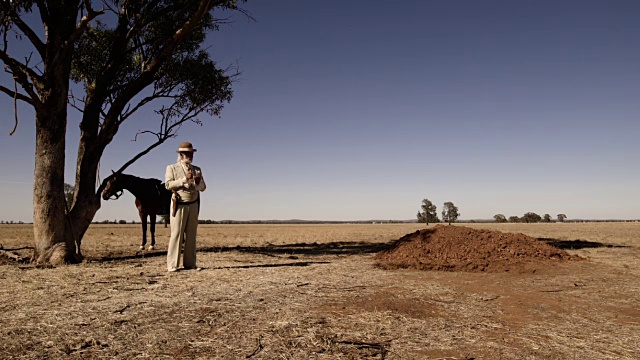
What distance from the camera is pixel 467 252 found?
1048 cm

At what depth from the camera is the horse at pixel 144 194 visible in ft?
49.1

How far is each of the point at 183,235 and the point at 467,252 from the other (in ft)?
24.2

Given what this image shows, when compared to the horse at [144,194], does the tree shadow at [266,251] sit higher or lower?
lower

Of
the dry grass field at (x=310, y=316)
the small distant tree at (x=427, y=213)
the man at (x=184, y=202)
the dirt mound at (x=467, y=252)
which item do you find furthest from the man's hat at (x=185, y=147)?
the small distant tree at (x=427, y=213)

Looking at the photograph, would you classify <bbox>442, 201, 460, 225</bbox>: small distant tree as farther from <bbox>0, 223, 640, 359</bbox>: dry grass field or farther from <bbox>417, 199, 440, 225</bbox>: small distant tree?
<bbox>0, 223, 640, 359</bbox>: dry grass field

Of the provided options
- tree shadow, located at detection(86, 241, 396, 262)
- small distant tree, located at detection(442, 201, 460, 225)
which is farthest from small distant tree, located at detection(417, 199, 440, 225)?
tree shadow, located at detection(86, 241, 396, 262)

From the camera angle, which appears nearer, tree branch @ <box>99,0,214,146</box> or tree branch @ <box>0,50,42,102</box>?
tree branch @ <box>0,50,42,102</box>

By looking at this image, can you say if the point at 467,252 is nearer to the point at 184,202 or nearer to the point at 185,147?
the point at 184,202

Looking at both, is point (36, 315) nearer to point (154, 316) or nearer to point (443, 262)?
point (154, 316)

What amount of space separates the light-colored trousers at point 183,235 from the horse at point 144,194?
7.18m

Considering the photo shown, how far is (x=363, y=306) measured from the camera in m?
5.09

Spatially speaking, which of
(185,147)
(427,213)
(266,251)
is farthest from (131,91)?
(427,213)

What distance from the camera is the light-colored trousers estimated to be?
809 cm

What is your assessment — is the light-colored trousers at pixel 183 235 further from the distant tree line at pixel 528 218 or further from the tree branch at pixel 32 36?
the distant tree line at pixel 528 218
